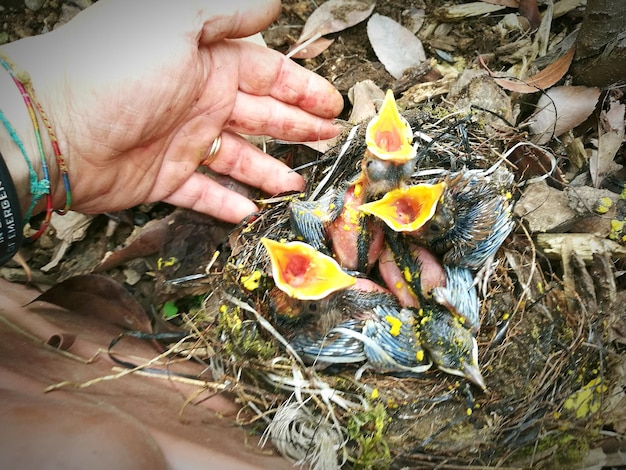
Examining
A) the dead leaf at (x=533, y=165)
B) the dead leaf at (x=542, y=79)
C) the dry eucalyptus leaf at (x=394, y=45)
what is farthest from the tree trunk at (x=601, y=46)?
the dry eucalyptus leaf at (x=394, y=45)

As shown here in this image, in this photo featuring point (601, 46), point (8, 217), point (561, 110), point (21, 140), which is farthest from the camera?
point (561, 110)

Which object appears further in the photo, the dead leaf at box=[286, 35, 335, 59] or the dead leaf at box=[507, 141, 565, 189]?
the dead leaf at box=[286, 35, 335, 59]

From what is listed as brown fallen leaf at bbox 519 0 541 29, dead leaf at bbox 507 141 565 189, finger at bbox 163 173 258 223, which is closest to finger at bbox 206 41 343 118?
finger at bbox 163 173 258 223

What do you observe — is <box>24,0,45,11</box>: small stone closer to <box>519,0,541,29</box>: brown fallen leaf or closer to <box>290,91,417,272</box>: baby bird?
<box>290,91,417,272</box>: baby bird

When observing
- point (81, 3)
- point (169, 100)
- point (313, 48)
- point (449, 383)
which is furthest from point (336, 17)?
point (449, 383)

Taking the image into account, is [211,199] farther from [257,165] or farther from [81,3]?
[81,3]

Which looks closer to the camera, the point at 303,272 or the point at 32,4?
the point at 303,272
